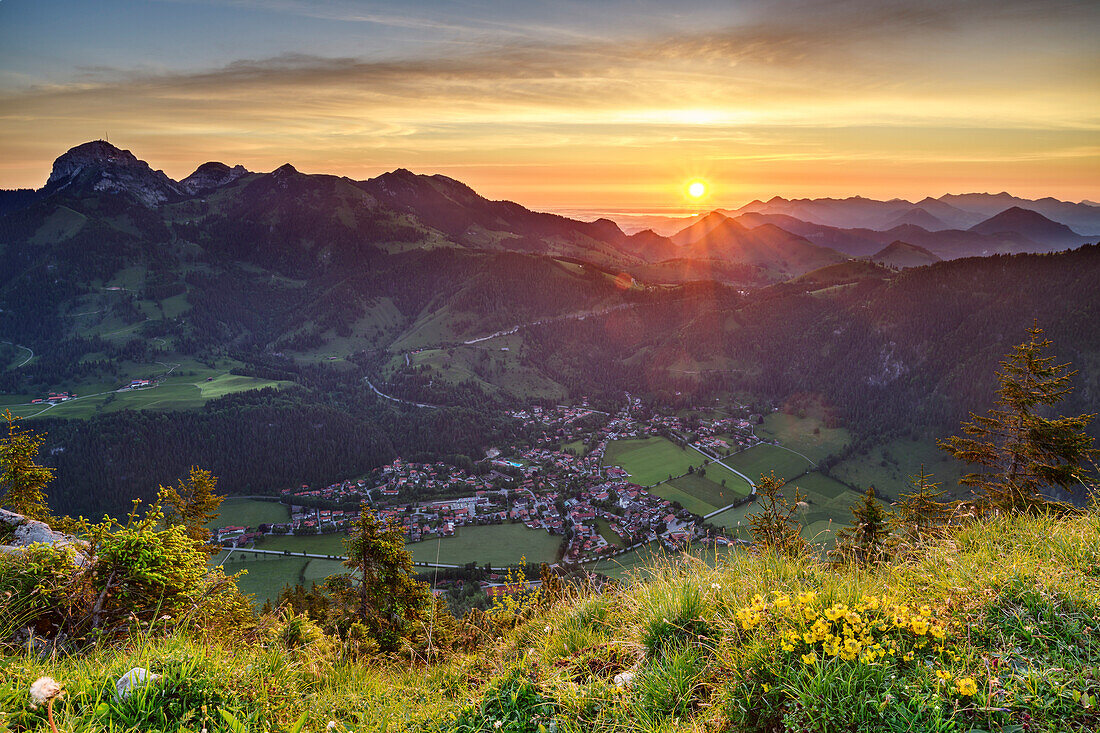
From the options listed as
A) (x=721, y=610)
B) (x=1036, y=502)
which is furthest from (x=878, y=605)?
(x=1036, y=502)

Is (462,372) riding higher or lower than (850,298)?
lower

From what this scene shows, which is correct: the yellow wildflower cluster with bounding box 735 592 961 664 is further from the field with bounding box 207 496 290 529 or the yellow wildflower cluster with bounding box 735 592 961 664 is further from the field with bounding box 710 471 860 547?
the field with bounding box 207 496 290 529

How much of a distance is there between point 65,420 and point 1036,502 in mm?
158917

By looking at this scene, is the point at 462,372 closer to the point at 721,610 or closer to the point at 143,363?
the point at 143,363

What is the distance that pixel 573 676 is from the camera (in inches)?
172

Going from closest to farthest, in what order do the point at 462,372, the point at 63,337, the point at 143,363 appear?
the point at 462,372 < the point at 143,363 < the point at 63,337

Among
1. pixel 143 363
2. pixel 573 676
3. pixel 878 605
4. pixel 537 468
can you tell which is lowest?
pixel 537 468

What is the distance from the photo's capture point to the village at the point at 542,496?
61531mm

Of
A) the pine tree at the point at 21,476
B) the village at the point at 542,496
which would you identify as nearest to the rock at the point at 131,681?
the pine tree at the point at 21,476

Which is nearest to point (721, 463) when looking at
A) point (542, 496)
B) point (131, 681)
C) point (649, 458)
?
point (649, 458)

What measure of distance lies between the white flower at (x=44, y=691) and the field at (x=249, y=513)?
82.2m

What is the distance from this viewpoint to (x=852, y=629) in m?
3.46

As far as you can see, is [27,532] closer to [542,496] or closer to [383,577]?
[383,577]

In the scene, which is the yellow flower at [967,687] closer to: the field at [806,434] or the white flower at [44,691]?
the white flower at [44,691]
